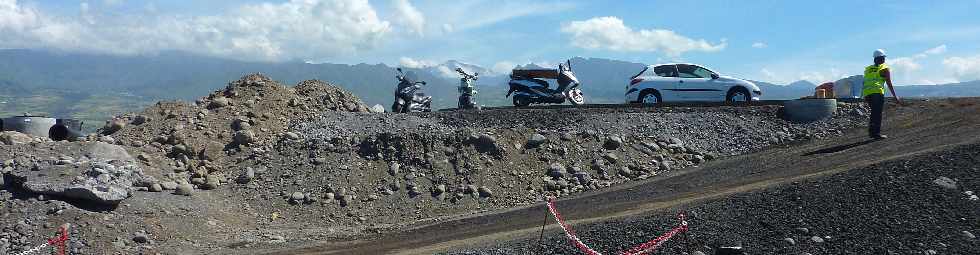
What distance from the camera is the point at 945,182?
8.52m

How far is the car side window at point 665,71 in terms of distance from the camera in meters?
19.3

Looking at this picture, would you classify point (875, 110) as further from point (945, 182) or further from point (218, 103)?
point (218, 103)

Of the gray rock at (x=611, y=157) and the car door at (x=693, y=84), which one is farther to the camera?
the car door at (x=693, y=84)

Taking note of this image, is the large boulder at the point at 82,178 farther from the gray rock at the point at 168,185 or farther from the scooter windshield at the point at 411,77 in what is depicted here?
the scooter windshield at the point at 411,77

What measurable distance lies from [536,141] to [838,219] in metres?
8.02

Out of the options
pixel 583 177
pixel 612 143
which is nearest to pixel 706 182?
pixel 583 177

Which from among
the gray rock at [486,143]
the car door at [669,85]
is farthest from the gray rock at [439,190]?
the car door at [669,85]

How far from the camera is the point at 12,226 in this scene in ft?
35.0

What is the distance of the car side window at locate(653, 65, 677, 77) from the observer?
19328 mm

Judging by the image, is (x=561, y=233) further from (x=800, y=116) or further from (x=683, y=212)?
(x=800, y=116)

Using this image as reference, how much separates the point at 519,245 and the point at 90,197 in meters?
7.61

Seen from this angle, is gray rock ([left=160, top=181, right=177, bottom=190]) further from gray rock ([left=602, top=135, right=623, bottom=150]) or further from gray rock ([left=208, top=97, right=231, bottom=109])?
gray rock ([left=602, top=135, right=623, bottom=150])

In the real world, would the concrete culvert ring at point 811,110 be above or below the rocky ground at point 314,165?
above

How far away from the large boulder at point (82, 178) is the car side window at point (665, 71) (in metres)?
13.1
